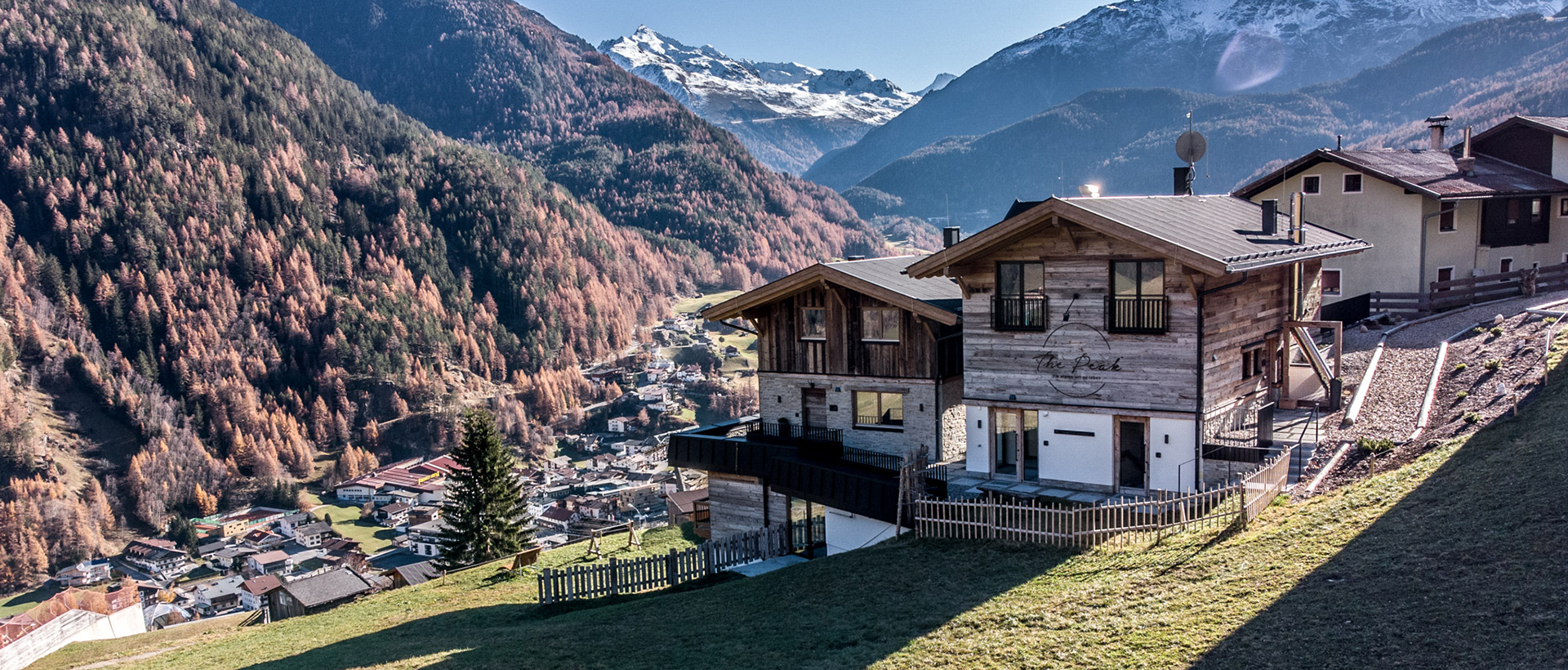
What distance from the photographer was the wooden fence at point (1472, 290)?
3647 centimetres

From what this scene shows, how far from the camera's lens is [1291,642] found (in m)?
10.9

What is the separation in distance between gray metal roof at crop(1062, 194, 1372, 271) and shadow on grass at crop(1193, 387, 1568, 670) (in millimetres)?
6182

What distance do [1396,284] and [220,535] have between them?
137552 mm

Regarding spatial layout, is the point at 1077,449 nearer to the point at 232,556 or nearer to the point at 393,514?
the point at 393,514

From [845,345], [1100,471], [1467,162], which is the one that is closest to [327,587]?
[845,345]

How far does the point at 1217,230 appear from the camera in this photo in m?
22.5

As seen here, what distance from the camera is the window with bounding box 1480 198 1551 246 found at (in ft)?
127

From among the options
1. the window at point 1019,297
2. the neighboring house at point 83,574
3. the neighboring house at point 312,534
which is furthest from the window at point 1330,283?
the neighboring house at point 83,574

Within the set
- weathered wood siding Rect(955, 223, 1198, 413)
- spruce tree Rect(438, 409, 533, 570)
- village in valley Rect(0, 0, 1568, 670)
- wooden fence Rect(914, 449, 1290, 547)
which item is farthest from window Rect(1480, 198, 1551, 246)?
spruce tree Rect(438, 409, 533, 570)

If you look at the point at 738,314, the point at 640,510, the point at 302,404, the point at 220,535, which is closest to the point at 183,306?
the point at 302,404

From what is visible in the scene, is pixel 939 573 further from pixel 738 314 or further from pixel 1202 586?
pixel 738 314

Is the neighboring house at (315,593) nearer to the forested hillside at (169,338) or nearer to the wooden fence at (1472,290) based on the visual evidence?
the wooden fence at (1472,290)

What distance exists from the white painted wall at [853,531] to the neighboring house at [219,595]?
86889mm

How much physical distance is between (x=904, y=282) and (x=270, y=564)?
101 metres
